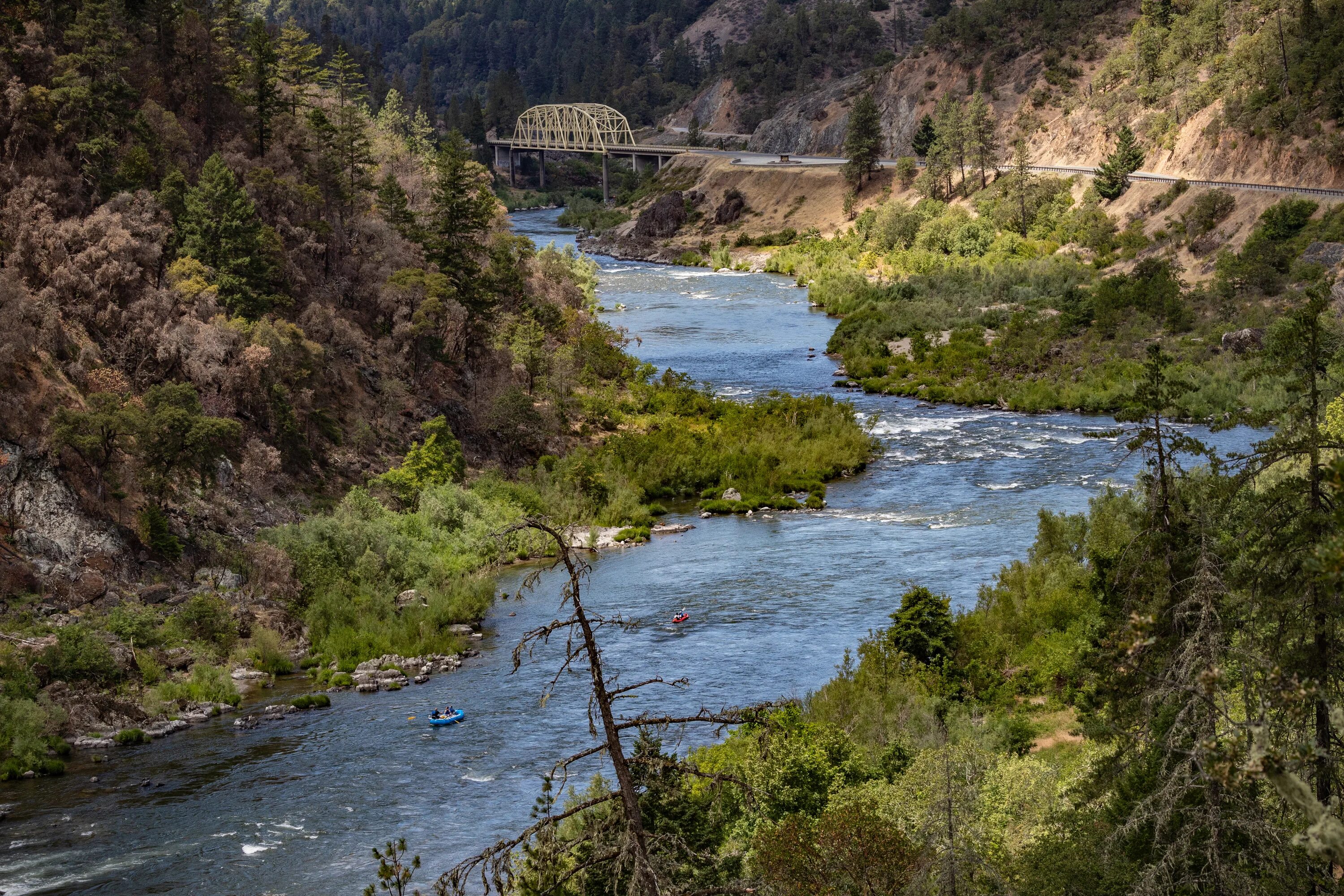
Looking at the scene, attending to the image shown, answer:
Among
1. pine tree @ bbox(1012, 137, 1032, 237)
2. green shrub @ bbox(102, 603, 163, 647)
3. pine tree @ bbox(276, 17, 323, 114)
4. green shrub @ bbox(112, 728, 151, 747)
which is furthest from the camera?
pine tree @ bbox(1012, 137, 1032, 237)

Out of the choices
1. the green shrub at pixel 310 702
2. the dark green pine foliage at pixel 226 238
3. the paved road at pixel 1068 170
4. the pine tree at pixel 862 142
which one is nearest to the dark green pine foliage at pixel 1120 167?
the paved road at pixel 1068 170

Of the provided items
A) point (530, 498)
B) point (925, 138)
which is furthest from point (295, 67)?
point (925, 138)

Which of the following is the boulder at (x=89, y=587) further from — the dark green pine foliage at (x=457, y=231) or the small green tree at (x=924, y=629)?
the dark green pine foliage at (x=457, y=231)

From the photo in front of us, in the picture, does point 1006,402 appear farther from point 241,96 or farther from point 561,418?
point 241,96

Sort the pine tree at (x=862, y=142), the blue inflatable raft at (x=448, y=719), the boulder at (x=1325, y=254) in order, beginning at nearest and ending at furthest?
the blue inflatable raft at (x=448, y=719)
the boulder at (x=1325, y=254)
the pine tree at (x=862, y=142)

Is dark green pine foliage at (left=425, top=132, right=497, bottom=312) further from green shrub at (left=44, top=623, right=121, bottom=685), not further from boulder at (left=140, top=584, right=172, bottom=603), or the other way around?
green shrub at (left=44, top=623, right=121, bottom=685)

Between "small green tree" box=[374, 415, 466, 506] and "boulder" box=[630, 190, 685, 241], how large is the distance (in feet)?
290

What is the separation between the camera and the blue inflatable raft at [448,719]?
103ft

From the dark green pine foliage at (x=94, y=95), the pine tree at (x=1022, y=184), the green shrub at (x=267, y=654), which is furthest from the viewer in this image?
the pine tree at (x=1022, y=184)

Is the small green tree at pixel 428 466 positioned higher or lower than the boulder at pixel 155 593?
higher

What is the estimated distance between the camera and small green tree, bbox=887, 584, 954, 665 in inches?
1273

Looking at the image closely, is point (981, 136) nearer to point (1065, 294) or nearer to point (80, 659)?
point (1065, 294)

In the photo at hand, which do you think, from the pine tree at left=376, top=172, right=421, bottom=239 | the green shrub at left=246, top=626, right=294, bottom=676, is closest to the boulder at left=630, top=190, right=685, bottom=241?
the pine tree at left=376, top=172, right=421, bottom=239

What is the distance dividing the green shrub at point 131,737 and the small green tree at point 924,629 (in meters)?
17.9
